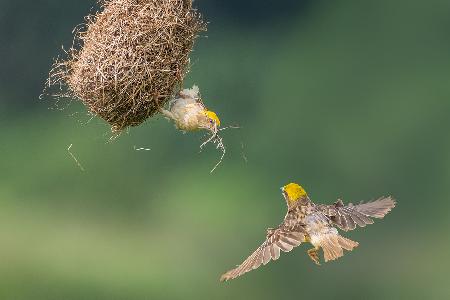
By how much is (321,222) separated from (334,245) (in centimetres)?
14

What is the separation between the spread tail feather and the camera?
8.98ft

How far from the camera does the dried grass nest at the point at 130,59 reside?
270 cm

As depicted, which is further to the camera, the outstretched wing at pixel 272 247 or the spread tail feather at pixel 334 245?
the spread tail feather at pixel 334 245

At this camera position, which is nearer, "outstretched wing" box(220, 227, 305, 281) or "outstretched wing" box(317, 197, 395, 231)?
"outstretched wing" box(220, 227, 305, 281)

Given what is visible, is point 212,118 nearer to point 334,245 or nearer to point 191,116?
point 191,116

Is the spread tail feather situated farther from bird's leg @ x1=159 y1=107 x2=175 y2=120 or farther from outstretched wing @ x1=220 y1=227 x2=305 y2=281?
bird's leg @ x1=159 y1=107 x2=175 y2=120

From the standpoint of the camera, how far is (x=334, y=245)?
9.16ft

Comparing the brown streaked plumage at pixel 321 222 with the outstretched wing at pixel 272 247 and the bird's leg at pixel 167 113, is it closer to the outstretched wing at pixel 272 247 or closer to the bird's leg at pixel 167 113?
the outstretched wing at pixel 272 247

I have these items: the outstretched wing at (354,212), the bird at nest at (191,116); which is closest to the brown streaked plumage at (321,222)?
the outstretched wing at (354,212)

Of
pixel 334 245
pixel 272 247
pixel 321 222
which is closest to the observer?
pixel 272 247

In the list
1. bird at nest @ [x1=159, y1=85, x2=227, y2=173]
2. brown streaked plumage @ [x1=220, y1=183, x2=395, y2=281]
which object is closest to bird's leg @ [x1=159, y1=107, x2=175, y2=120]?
bird at nest @ [x1=159, y1=85, x2=227, y2=173]

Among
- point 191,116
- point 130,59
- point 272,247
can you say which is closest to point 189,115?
point 191,116

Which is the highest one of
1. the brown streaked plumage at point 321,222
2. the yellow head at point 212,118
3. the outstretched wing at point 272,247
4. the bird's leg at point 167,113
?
the bird's leg at point 167,113

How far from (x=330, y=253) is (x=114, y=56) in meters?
1.01
